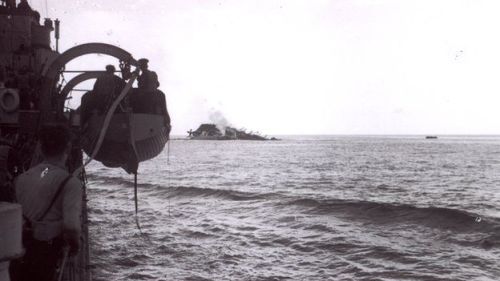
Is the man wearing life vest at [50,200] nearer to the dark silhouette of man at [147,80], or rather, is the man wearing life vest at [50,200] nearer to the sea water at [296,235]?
the dark silhouette of man at [147,80]

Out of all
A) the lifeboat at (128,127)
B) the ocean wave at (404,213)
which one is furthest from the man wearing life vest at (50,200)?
the ocean wave at (404,213)

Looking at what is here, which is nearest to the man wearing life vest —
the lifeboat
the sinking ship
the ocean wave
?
the sinking ship

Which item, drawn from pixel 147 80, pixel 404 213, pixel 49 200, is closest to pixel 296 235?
pixel 404 213

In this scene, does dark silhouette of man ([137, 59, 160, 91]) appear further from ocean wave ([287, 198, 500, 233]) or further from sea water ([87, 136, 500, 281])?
ocean wave ([287, 198, 500, 233])

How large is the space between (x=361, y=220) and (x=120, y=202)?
1633cm

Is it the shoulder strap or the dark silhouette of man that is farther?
the dark silhouette of man

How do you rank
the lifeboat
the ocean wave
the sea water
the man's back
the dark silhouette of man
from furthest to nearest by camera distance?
the ocean wave
the sea water
the dark silhouette of man
the lifeboat
the man's back

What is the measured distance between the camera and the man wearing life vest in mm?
4223

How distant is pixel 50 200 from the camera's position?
4.29 meters

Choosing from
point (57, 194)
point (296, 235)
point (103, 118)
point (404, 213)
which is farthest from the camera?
point (404, 213)

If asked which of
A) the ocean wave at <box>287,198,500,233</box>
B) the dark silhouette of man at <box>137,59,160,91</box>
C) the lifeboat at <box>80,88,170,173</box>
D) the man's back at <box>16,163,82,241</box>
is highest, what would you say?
the dark silhouette of man at <box>137,59,160,91</box>

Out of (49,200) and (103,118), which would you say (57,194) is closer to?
(49,200)

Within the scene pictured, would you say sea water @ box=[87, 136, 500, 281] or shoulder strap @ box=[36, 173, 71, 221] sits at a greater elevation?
shoulder strap @ box=[36, 173, 71, 221]

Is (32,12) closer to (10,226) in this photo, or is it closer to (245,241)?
(245,241)
